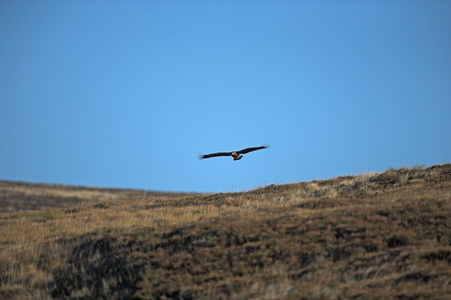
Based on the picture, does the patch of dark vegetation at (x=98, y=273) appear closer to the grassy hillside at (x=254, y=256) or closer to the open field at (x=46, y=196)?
the grassy hillside at (x=254, y=256)

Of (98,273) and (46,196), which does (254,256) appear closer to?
(98,273)

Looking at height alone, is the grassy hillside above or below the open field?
below

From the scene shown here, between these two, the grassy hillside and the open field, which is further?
the open field

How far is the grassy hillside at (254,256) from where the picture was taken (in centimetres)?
953

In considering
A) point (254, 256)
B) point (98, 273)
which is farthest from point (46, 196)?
point (254, 256)

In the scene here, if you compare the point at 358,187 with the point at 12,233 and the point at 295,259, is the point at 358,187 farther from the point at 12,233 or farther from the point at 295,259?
the point at 12,233

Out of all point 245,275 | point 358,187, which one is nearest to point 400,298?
point 245,275

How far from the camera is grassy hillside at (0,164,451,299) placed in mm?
9531

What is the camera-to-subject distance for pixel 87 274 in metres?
11.7

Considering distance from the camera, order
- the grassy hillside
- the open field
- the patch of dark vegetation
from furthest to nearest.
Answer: the open field < the patch of dark vegetation < the grassy hillside

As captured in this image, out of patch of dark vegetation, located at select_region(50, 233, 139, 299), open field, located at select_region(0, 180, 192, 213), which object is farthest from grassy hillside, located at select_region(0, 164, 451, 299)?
open field, located at select_region(0, 180, 192, 213)

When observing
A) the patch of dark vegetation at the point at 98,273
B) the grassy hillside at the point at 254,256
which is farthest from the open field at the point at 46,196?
the patch of dark vegetation at the point at 98,273

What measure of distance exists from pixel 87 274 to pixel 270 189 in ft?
40.2

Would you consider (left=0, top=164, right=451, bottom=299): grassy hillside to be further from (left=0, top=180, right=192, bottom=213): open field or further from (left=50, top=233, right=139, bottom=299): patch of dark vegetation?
(left=0, top=180, right=192, bottom=213): open field
